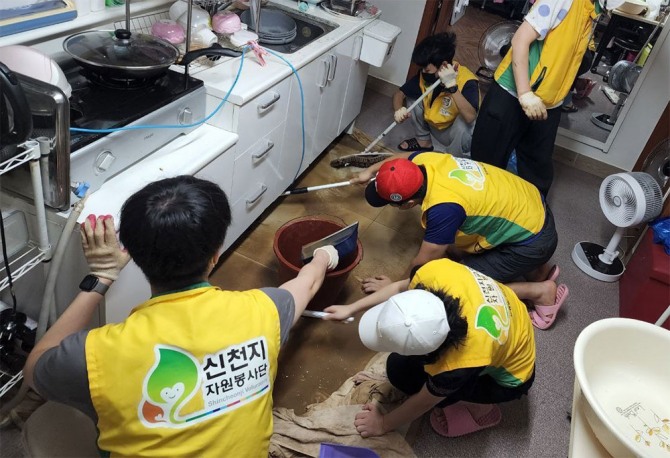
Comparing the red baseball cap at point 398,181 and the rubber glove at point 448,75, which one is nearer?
the red baseball cap at point 398,181

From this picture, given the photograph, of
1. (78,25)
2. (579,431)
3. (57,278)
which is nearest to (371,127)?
(78,25)

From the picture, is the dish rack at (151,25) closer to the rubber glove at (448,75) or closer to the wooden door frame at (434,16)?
the rubber glove at (448,75)

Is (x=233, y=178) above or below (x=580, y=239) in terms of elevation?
above

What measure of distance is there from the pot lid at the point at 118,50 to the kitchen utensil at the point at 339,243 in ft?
2.36

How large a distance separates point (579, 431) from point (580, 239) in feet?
6.57

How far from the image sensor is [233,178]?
6.61 ft

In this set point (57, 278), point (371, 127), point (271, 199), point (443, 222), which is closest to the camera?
point (57, 278)

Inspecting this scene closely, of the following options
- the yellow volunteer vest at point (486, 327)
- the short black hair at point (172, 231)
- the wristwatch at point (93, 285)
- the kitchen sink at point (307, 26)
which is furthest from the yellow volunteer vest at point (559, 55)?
Answer: the wristwatch at point (93, 285)

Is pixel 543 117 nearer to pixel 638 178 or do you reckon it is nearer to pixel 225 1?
pixel 638 178

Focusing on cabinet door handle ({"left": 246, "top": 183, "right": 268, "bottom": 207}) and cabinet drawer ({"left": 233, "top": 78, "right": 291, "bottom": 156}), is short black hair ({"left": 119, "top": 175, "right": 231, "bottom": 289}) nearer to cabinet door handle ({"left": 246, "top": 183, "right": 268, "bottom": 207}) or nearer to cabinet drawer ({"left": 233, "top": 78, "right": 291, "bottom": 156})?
cabinet drawer ({"left": 233, "top": 78, "right": 291, "bottom": 156})

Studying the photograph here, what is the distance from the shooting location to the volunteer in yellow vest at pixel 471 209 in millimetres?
1897

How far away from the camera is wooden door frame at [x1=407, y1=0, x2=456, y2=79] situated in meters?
3.40

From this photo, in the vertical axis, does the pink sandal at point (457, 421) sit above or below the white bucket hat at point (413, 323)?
below

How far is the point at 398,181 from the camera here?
185cm
